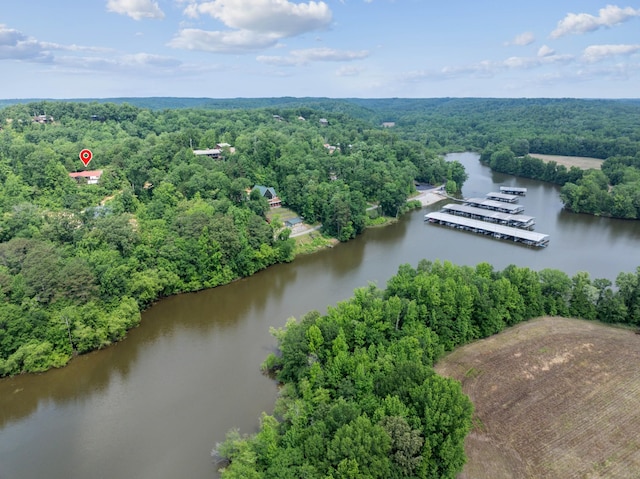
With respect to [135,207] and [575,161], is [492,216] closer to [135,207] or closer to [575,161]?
[135,207]

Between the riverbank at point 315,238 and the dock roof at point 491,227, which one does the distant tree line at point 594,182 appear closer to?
the dock roof at point 491,227

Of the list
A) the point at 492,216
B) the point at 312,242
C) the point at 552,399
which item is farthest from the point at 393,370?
the point at 492,216

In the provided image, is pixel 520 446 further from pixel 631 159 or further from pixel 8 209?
pixel 631 159

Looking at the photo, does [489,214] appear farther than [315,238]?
Yes

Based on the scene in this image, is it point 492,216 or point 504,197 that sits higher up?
point 504,197

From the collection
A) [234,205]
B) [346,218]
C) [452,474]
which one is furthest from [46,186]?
[452,474]

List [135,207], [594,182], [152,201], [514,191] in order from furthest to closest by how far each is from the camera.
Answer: [514,191] → [594,182] → [152,201] → [135,207]
